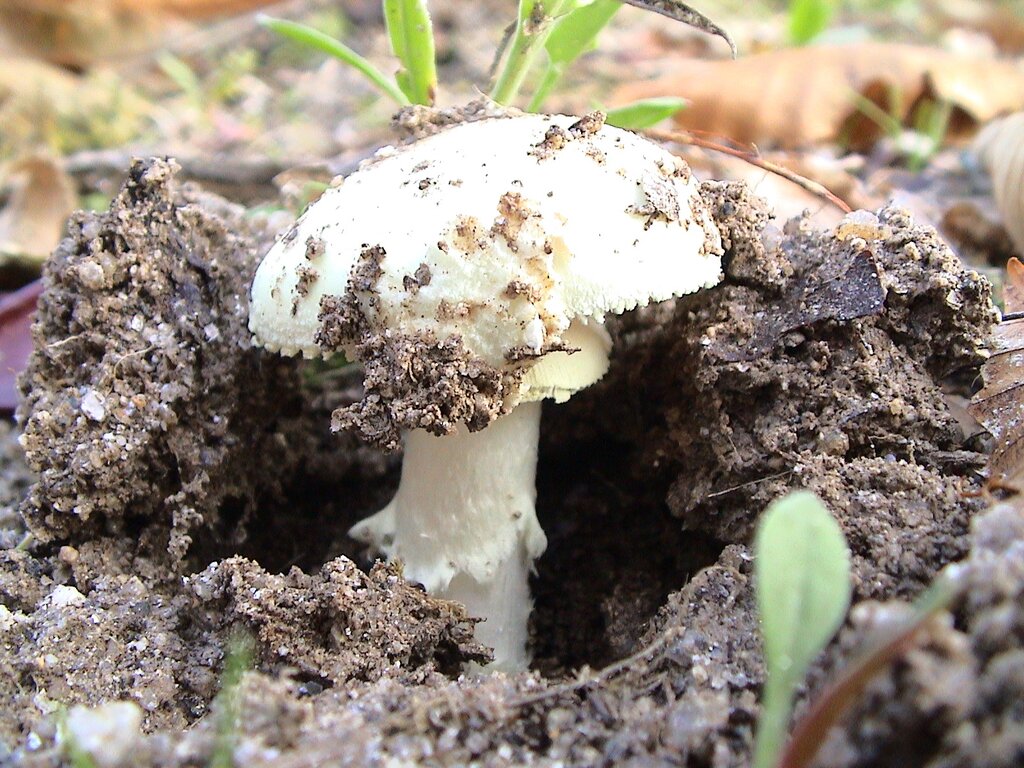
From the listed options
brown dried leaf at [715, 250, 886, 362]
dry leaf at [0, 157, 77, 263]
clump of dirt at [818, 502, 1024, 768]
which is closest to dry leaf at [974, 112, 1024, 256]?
brown dried leaf at [715, 250, 886, 362]

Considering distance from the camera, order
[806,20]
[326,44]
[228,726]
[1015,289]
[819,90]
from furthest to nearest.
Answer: [806,20]
[819,90]
[326,44]
[1015,289]
[228,726]

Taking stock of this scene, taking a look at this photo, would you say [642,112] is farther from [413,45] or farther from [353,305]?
[353,305]

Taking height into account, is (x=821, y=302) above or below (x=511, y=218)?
below

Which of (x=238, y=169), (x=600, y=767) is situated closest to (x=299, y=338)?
(x=600, y=767)

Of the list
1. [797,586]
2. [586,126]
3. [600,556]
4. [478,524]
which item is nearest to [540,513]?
[600,556]

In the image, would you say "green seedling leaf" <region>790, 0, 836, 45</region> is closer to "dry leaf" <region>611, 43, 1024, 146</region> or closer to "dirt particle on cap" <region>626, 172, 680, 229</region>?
"dry leaf" <region>611, 43, 1024, 146</region>

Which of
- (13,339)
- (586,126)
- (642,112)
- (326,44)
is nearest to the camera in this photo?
(586,126)

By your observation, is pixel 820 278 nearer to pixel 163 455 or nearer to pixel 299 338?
pixel 299 338

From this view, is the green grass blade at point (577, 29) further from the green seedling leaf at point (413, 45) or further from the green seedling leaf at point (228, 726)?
the green seedling leaf at point (228, 726)

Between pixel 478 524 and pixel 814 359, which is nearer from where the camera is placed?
pixel 814 359
